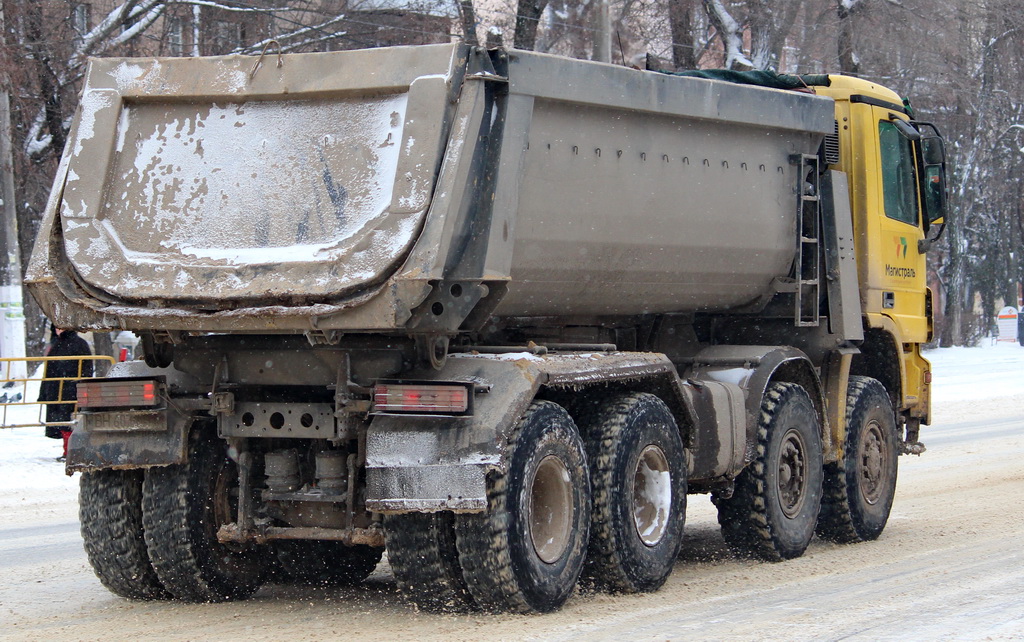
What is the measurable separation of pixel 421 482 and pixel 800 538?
12.2 feet

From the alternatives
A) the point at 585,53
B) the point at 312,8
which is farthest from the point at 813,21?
the point at 312,8

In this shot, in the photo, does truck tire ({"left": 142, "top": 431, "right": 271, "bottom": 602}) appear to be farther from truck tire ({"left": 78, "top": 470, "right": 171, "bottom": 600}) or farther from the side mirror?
the side mirror

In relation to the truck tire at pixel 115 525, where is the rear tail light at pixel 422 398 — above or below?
above

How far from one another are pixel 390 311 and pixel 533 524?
1370 mm

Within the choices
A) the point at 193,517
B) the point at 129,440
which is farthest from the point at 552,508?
the point at 129,440

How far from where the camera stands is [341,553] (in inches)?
301

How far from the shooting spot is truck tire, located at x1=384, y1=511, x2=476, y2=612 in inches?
245

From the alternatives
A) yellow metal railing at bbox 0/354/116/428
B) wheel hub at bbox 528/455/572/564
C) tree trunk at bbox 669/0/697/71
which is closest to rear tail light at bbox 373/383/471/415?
wheel hub at bbox 528/455/572/564

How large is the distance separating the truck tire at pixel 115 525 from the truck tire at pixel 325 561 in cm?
80

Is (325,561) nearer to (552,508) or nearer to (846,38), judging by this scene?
(552,508)

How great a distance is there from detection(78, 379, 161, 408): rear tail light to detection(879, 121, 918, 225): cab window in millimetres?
5764

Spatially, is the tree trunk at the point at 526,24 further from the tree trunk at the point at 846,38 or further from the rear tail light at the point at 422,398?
the rear tail light at the point at 422,398

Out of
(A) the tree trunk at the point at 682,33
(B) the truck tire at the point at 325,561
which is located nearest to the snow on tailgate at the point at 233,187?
(B) the truck tire at the point at 325,561

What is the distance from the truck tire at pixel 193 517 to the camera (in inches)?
267
